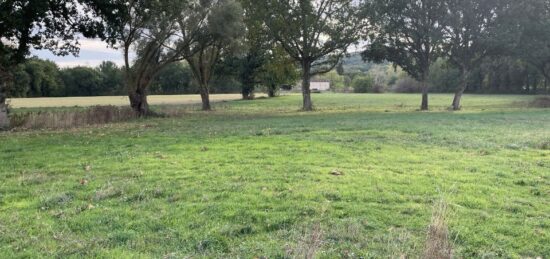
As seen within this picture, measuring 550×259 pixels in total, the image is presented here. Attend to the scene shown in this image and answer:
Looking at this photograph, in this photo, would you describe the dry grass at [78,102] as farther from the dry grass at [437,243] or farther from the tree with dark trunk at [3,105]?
the dry grass at [437,243]

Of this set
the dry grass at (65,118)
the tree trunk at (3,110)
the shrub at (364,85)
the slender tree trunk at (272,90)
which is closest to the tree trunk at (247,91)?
the slender tree trunk at (272,90)

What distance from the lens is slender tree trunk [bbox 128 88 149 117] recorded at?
32.2 metres

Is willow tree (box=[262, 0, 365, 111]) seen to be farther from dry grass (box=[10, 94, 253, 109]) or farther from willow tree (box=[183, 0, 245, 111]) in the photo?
dry grass (box=[10, 94, 253, 109])

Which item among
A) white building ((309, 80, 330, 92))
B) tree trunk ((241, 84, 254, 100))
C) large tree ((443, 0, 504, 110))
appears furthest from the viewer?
white building ((309, 80, 330, 92))

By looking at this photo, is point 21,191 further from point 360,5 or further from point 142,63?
point 360,5

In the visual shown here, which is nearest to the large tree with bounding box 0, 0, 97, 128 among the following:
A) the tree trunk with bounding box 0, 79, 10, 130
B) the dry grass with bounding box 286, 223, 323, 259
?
the tree trunk with bounding box 0, 79, 10, 130

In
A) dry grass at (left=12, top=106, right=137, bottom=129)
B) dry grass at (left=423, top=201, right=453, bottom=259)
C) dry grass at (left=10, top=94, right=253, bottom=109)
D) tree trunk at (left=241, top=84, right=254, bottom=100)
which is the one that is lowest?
dry grass at (left=423, top=201, right=453, bottom=259)

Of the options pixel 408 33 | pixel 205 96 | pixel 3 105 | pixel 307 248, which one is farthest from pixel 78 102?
pixel 307 248

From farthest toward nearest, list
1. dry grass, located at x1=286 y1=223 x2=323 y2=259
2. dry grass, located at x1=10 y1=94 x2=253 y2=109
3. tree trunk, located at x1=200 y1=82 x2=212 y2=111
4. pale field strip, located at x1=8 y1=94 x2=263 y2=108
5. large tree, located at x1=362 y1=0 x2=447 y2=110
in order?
pale field strip, located at x1=8 y1=94 x2=263 y2=108 < dry grass, located at x1=10 y1=94 x2=253 y2=109 < tree trunk, located at x1=200 y1=82 x2=212 y2=111 < large tree, located at x1=362 y1=0 x2=447 y2=110 < dry grass, located at x1=286 y1=223 x2=323 y2=259

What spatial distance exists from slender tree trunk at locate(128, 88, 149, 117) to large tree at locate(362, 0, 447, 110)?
19449 mm

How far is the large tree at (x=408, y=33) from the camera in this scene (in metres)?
36.2

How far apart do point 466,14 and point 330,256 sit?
3533cm

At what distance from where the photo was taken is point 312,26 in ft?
127

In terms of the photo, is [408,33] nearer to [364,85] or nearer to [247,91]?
[247,91]
